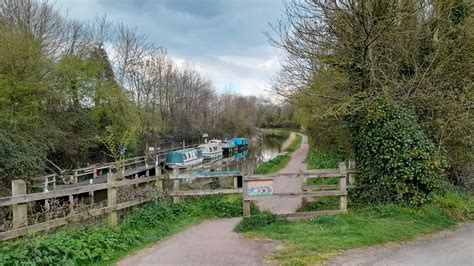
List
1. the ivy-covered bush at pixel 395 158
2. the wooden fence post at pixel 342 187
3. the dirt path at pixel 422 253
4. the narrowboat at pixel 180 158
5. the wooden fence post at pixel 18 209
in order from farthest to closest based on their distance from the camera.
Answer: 1. the narrowboat at pixel 180 158
2. the wooden fence post at pixel 342 187
3. the ivy-covered bush at pixel 395 158
4. the wooden fence post at pixel 18 209
5. the dirt path at pixel 422 253

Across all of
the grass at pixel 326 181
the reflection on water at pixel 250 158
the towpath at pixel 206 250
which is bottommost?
the reflection on water at pixel 250 158

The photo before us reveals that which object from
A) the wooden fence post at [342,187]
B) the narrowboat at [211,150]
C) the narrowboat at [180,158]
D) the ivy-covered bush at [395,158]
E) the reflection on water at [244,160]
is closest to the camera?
the ivy-covered bush at [395,158]

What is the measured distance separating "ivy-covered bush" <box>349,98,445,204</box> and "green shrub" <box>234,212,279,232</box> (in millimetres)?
2859

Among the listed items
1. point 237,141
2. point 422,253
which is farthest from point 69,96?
point 237,141

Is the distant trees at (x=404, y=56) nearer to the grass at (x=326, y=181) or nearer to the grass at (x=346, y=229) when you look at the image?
the grass at (x=346, y=229)

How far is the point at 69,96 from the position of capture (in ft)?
79.7

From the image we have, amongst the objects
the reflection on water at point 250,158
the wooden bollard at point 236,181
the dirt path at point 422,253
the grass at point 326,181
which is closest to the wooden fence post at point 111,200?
the wooden bollard at point 236,181

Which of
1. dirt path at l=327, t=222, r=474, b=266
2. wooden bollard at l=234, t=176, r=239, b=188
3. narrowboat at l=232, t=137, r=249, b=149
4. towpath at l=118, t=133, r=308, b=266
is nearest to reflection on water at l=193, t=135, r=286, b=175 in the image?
wooden bollard at l=234, t=176, r=239, b=188

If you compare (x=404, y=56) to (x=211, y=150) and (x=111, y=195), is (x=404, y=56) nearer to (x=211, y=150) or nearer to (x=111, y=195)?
(x=111, y=195)

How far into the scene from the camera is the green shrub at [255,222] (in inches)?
307

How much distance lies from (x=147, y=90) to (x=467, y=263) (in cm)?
3569

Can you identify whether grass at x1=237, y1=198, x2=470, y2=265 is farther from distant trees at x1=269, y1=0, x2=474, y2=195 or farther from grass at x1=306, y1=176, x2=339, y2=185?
grass at x1=306, y1=176, x2=339, y2=185

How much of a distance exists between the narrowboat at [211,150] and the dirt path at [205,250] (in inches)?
1257

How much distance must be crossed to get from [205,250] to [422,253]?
12.1 feet
